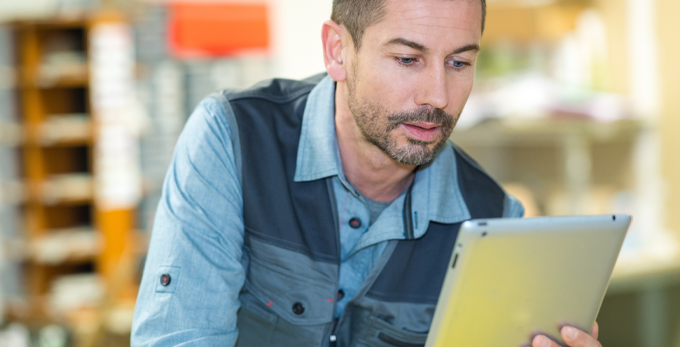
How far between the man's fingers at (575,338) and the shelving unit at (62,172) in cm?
330

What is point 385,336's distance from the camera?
3.88 feet

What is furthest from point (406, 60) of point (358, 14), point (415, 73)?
point (358, 14)

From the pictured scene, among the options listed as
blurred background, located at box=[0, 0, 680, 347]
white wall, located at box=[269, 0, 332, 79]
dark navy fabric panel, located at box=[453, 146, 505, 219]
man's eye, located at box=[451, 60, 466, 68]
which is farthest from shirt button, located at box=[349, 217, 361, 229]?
white wall, located at box=[269, 0, 332, 79]

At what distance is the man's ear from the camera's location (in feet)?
3.89

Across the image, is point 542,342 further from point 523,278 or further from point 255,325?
point 255,325

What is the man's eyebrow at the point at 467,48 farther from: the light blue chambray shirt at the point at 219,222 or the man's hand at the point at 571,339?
the man's hand at the point at 571,339

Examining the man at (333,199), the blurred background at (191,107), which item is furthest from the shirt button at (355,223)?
the blurred background at (191,107)

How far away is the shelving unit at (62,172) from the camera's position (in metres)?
3.95

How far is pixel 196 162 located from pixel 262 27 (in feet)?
7.99

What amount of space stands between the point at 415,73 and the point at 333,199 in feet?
0.96

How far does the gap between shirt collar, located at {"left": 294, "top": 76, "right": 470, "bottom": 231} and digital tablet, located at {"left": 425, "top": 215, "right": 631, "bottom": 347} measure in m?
0.32

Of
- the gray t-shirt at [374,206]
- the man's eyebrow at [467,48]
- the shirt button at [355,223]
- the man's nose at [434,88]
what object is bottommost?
the shirt button at [355,223]

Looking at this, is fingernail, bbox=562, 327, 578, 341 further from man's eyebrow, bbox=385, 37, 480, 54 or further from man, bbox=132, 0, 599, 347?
man's eyebrow, bbox=385, 37, 480, 54

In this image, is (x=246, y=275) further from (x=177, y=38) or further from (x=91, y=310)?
(x=91, y=310)
